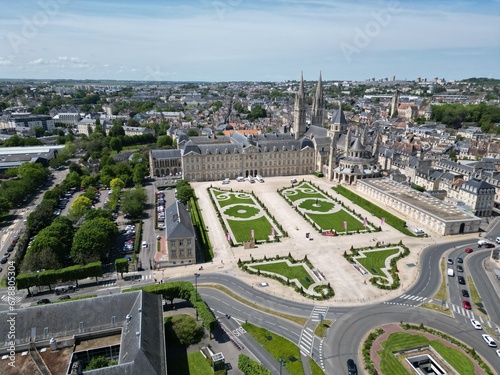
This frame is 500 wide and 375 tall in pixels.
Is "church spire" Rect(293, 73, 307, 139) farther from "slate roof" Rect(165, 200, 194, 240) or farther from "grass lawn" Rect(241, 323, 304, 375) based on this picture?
"grass lawn" Rect(241, 323, 304, 375)

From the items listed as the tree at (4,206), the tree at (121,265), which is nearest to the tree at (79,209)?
the tree at (4,206)

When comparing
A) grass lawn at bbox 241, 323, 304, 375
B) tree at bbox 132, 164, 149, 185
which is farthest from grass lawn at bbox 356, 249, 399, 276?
tree at bbox 132, 164, 149, 185

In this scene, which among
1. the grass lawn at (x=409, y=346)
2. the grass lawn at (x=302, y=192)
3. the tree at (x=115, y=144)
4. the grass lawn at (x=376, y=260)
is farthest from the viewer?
the tree at (x=115, y=144)

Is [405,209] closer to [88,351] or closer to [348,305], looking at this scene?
[348,305]

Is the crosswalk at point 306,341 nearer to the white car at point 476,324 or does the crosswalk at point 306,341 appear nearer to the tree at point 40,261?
the white car at point 476,324

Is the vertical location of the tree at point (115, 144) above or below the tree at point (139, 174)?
above

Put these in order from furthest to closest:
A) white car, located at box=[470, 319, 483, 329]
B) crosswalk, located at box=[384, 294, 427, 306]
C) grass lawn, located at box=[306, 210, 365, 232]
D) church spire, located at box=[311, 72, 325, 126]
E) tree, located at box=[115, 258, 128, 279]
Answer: church spire, located at box=[311, 72, 325, 126]
grass lawn, located at box=[306, 210, 365, 232]
tree, located at box=[115, 258, 128, 279]
crosswalk, located at box=[384, 294, 427, 306]
white car, located at box=[470, 319, 483, 329]

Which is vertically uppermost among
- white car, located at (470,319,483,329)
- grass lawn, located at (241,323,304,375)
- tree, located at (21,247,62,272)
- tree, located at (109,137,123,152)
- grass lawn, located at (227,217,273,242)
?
tree, located at (109,137,123,152)

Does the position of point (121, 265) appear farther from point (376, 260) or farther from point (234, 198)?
point (234, 198)
